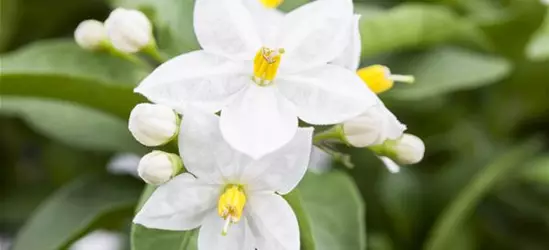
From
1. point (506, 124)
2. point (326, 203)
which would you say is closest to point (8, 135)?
point (326, 203)

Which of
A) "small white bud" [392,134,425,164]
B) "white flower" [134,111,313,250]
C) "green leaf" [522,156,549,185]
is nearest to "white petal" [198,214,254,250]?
"white flower" [134,111,313,250]

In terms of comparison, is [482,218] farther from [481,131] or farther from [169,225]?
[169,225]

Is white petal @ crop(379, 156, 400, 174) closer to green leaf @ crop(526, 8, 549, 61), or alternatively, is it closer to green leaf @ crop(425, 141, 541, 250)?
green leaf @ crop(425, 141, 541, 250)

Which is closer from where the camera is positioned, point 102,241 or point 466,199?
point 466,199

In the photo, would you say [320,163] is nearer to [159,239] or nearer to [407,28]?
[407,28]

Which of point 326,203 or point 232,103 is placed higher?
point 232,103

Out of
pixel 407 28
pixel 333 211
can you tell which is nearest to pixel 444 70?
pixel 407 28
